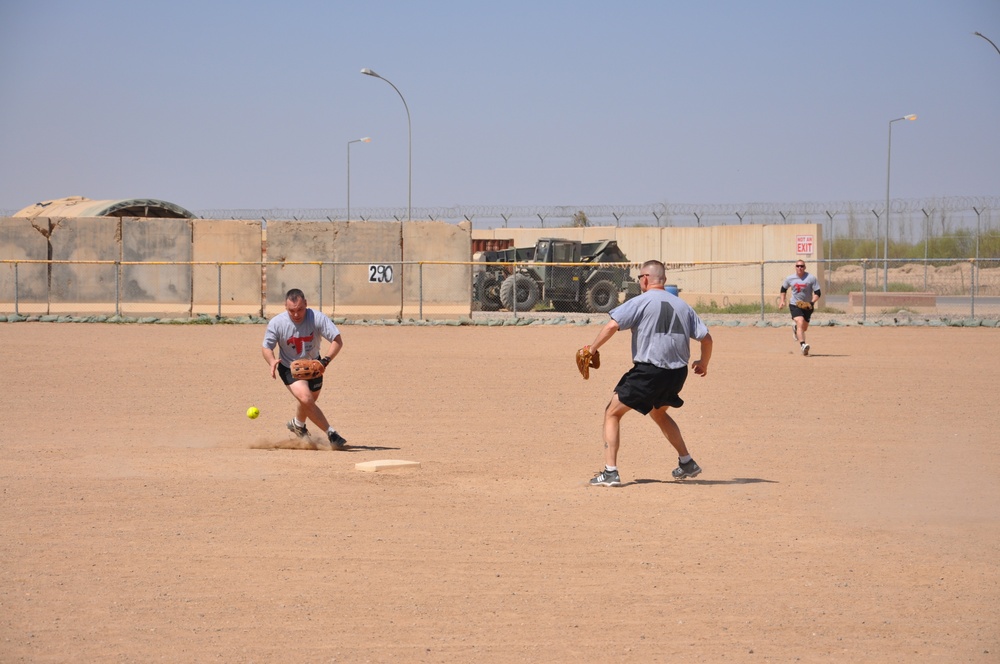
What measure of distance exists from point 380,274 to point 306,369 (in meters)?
21.6

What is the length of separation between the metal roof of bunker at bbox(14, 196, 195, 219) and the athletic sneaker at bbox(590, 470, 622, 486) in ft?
95.1

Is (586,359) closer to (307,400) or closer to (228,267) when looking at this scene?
(307,400)

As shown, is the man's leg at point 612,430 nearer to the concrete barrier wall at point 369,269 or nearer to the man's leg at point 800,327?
the man's leg at point 800,327

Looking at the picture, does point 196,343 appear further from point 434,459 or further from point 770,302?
point 770,302

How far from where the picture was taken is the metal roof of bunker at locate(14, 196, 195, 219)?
35.7 meters

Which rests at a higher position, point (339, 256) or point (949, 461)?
point (339, 256)

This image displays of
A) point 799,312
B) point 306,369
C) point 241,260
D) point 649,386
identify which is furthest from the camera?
point 241,260

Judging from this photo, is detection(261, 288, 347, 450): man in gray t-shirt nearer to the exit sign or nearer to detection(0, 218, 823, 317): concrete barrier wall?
detection(0, 218, 823, 317): concrete barrier wall

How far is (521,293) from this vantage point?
34594mm

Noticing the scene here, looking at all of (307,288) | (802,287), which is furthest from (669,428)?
(307,288)

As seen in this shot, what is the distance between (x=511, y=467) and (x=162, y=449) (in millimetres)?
3358

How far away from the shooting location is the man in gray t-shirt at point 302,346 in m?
11.0

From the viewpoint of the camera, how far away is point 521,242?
176 ft

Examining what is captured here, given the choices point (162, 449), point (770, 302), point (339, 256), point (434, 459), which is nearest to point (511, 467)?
point (434, 459)
